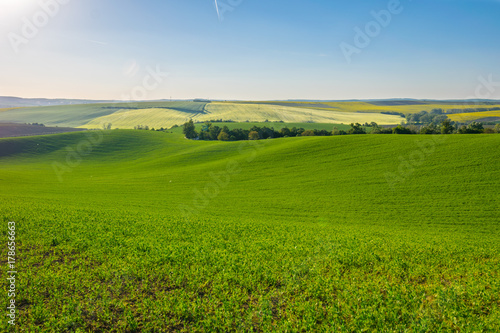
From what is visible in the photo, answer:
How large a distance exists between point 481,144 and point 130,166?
71257 millimetres

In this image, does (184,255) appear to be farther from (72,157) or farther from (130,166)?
(72,157)

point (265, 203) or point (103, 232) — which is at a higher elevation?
point (103, 232)

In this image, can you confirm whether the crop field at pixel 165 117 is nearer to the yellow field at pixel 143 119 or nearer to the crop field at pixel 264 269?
the yellow field at pixel 143 119

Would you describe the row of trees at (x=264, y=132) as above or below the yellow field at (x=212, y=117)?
below

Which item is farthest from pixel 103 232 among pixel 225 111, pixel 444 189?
pixel 225 111

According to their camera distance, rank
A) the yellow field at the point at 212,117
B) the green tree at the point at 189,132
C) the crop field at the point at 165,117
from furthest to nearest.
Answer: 1. the crop field at the point at 165,117
2. the yellow field at the point at 212,117
3. the green tree at the point at 189,132

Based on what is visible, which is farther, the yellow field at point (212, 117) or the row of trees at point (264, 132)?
the yellow field at point (212, 117)

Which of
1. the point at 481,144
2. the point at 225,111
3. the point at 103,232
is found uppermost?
the point at 225,111

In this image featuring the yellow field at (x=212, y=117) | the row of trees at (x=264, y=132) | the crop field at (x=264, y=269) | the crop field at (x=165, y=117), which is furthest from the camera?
the crop field at (x=165, y=117)

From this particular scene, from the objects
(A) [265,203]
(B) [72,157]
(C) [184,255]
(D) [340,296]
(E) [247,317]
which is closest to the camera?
(E) [247,317]

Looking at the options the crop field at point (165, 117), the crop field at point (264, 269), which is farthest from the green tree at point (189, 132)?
the crop field at point (264, 269)

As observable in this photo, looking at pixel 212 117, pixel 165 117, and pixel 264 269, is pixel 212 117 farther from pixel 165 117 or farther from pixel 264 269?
pixel 264 269

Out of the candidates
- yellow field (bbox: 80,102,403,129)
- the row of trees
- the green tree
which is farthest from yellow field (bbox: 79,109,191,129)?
the row of trees

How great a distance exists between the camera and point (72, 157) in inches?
2965
